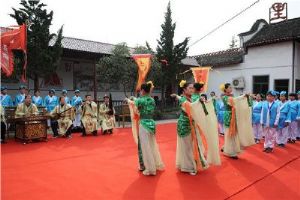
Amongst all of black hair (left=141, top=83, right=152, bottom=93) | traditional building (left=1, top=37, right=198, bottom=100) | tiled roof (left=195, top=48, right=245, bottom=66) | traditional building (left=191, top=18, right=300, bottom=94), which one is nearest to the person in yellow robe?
black hair (left=141, top=83, right=152, bottom=93)

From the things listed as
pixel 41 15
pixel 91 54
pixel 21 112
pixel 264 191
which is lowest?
pixel 264 191

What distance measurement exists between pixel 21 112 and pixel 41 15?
16.0ft

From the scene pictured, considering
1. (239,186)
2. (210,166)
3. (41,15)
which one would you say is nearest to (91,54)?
(41,15)

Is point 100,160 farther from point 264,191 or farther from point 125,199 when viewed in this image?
point 264,191

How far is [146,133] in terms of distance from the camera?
5570 mm

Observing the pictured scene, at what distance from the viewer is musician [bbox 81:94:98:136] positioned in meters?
10.5

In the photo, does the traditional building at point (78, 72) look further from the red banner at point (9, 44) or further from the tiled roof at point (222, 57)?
the tiled roof at point (222, 57)

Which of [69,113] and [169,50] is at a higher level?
[169,50]

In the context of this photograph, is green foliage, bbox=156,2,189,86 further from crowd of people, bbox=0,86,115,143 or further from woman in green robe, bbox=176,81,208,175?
woman in green robe, bbox=176,81,208,175

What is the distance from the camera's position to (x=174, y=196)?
4.39 metres

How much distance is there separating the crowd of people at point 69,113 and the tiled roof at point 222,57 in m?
11.8

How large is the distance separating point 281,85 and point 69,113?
12.6 metres

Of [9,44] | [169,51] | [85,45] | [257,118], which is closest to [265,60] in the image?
[169,51]

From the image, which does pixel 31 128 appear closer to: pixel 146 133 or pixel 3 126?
pixel 3 126
